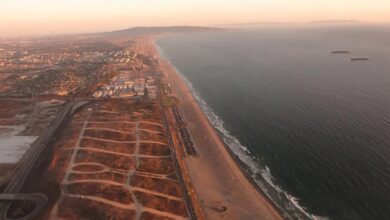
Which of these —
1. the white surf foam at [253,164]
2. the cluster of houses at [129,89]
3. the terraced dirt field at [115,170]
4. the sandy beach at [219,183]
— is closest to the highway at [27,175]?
the terraced dirt field at [115,170]

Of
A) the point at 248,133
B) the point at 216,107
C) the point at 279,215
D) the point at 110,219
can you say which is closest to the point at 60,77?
the point at 216,107

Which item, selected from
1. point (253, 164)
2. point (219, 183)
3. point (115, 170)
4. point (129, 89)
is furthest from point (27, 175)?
point (129, 89)

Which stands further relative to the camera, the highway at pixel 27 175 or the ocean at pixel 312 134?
the ocean at pixel 312 134

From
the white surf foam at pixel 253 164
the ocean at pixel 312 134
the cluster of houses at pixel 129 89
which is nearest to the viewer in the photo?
the white surf foam at pixel 253 164

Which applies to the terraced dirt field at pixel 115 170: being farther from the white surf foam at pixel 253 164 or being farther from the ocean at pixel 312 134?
the ocean at pixel 312 134

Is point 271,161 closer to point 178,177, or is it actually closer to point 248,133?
point 248,133

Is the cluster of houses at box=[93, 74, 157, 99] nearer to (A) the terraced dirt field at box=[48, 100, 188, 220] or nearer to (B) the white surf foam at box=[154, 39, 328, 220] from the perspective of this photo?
(A) the terraced dirt field at box=[48, 100, 188, 220]

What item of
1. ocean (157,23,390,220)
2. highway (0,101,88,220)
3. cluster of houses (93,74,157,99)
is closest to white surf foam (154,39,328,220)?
ocean (157,23,390,220)
